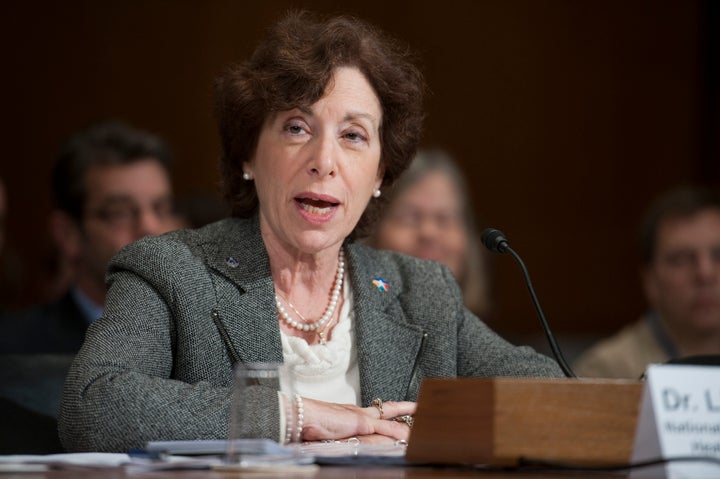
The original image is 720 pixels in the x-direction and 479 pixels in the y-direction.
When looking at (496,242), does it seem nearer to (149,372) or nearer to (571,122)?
(149,372)

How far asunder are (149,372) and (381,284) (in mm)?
660

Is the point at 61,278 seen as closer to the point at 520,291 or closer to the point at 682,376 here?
the point at 520,291

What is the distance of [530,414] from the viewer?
5.39ft

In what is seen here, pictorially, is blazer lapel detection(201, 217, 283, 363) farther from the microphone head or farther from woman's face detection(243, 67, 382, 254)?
the microphone head

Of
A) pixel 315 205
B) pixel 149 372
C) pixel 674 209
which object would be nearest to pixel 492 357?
pixel 315 205

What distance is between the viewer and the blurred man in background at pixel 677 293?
4363 millimetres

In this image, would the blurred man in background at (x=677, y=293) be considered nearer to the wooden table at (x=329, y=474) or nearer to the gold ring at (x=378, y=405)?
the gold ring at (x=378, y=405)

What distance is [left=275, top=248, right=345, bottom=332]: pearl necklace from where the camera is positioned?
2.49 m

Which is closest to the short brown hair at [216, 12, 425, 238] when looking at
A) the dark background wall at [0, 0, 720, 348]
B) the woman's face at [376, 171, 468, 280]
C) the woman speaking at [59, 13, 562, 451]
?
the woman speaking at [59, 13, 562, 451]

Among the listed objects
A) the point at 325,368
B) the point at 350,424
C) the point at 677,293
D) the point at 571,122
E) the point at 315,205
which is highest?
the point at 571,122

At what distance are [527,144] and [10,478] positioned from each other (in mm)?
4721

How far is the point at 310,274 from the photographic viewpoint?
259 cm

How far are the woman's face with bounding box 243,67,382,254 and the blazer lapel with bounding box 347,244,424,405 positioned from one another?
0.14 metres

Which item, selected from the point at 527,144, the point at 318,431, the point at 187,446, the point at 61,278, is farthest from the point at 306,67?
the point at 527,144
